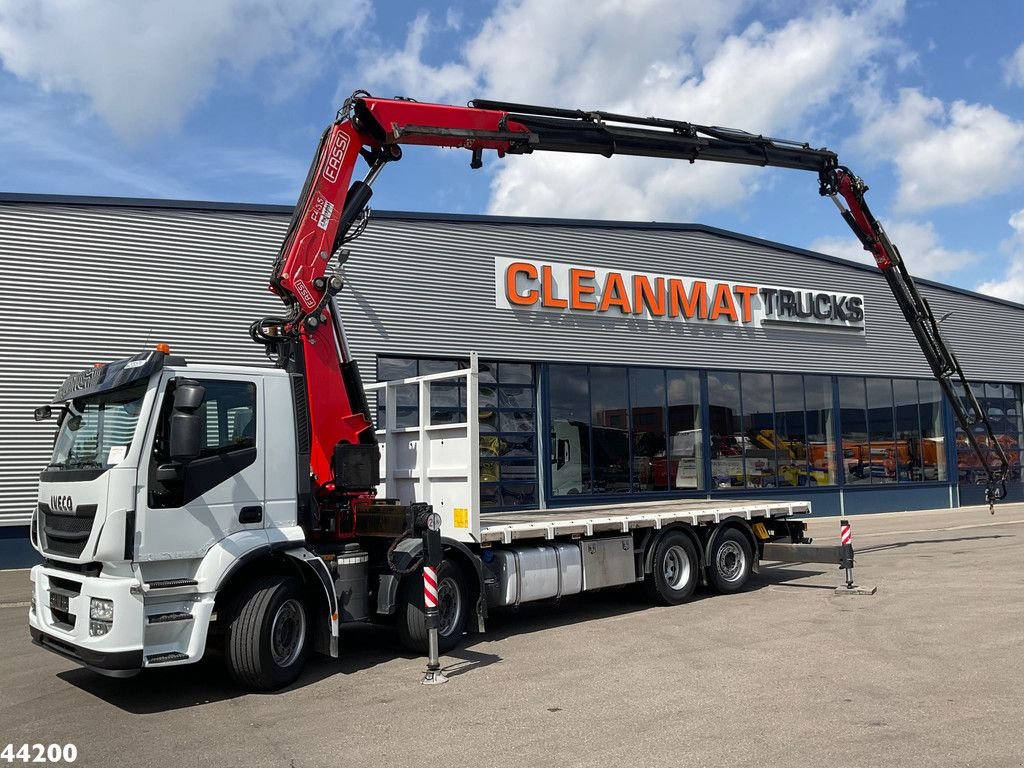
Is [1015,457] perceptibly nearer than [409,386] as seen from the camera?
No

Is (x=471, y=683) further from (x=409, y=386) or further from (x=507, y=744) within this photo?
(x=409, y=386)

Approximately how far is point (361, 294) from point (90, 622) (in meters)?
13.1

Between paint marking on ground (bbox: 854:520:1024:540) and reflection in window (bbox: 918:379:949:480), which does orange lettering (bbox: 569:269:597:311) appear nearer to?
paint marking on ground (bbox: 854:520:1024:540)

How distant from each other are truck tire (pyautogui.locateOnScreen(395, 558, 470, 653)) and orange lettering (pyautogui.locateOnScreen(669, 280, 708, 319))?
15590mm

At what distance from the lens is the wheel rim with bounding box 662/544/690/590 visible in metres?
11.6

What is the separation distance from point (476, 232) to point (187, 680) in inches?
567

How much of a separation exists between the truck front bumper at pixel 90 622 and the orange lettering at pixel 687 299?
18345 millimetres

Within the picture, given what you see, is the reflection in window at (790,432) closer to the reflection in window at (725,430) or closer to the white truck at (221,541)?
the reflection in window at (725,430)

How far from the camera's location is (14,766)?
18.6 ft

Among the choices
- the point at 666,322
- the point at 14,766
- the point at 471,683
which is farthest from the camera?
the point at 666,322

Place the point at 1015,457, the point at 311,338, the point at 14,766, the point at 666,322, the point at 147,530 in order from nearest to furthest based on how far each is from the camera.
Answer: the point at 14,766, the point at 147,530, the point at 311,338, the point at 666,322, the point at 1015,457

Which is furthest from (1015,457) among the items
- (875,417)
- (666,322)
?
(666,322)

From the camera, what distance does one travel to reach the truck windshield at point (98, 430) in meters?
7.04

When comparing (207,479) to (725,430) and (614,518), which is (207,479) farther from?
(725,430)
